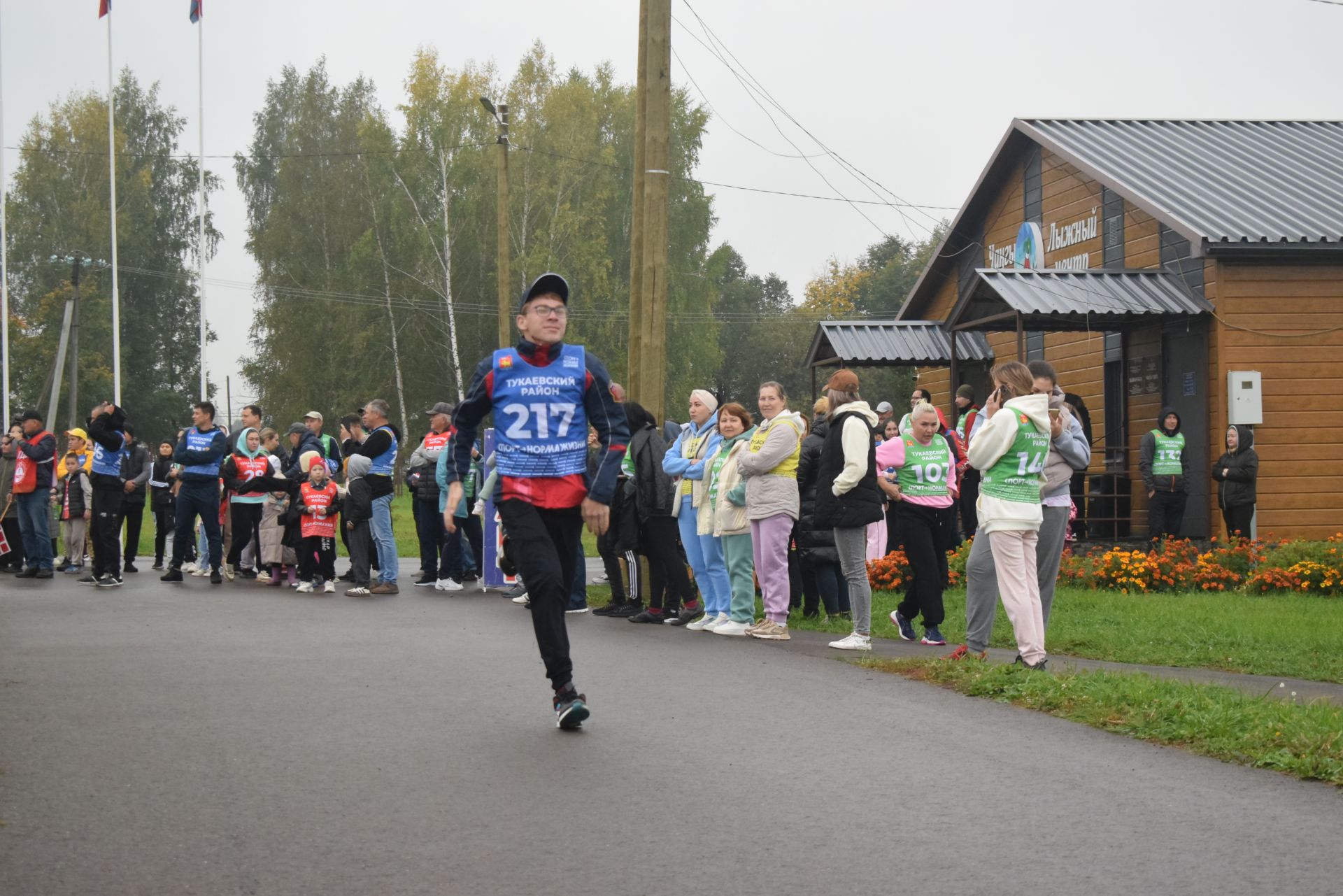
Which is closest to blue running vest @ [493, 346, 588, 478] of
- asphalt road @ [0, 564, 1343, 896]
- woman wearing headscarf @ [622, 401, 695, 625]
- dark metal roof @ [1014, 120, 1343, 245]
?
asphalt road @ [0, 564, 1343, 896]

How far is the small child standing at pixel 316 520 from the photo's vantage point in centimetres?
1636

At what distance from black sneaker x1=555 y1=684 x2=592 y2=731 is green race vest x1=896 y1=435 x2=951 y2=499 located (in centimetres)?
458

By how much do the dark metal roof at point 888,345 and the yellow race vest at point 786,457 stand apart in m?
13.3

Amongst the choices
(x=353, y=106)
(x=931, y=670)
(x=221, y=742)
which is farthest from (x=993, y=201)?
(x=353, y=106)

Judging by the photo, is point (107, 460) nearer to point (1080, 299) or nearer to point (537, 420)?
point (537, 420)

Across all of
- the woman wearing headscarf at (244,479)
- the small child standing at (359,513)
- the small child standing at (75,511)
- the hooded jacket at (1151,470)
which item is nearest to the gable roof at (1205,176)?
the hooded jacket at (1151,470)

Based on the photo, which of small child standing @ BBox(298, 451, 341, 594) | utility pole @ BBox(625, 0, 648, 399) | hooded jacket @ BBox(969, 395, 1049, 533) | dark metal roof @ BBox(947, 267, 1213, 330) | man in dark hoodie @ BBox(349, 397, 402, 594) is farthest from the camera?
dark metal roof @ BBox(947, 267, 1213, 330)

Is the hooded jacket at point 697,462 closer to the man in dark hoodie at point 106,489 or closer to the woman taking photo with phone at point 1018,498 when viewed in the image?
the woman taking photo with phone at point 1018,498

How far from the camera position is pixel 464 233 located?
177 feet

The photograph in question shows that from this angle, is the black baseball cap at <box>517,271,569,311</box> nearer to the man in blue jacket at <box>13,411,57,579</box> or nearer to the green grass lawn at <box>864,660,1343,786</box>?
the green grass lawn at <box>864,660,1343,786</box>

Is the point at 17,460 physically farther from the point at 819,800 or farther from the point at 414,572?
the point at 819,800

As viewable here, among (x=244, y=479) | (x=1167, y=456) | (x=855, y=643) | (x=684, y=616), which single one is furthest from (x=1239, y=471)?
(x=244, y=479)

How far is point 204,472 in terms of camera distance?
55.5 feet

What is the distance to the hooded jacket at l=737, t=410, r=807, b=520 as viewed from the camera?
11.3 m
